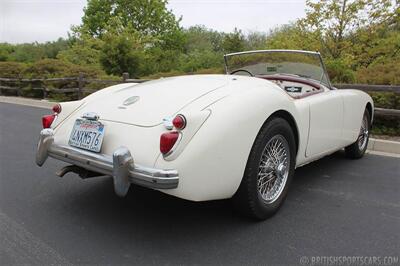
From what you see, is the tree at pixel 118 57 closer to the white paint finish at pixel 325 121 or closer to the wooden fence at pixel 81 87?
the wooden fence at pixel 81 87

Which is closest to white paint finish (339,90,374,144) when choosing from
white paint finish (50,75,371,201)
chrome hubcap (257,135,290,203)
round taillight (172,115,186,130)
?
white paint finish (50,75,371,201)

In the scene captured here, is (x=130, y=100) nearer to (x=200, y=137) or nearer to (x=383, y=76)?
(x=200, y=137)

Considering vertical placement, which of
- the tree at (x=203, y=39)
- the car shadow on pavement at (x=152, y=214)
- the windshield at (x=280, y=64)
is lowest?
the car shadow on pavement at (x=152, y=214)

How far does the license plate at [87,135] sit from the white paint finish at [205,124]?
0.17 feet

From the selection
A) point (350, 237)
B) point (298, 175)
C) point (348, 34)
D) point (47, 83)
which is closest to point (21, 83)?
point (47, 83)

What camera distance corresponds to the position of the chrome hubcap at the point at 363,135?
481 cm

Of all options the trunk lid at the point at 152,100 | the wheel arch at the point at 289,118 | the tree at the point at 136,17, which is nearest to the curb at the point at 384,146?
the wheel arch at the point at 289,118

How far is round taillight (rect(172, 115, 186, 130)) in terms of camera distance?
8.21 ft

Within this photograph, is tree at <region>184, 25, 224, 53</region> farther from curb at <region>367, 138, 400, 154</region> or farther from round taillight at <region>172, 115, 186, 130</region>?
round taillight at <region>172, 115, 186, 130</region>

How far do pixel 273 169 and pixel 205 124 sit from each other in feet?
2.74

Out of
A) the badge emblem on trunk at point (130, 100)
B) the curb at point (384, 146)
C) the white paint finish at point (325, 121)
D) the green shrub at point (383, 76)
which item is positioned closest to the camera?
the badge emblem on trunk at point (130, 100)

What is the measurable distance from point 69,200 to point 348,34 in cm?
1298

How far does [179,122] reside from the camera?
8.24 feet

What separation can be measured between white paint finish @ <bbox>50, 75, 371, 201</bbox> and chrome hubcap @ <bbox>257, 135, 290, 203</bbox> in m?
0.24
